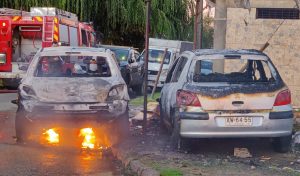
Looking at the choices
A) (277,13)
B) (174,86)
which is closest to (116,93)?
(174,86)

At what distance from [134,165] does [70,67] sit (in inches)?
150

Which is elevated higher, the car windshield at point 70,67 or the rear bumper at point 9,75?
the car windshield at point 70,67

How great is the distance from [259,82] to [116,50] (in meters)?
13.3

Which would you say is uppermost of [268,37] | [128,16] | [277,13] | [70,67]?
[277,13]

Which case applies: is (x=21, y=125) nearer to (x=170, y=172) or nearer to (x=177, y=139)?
(x=177, y=139)

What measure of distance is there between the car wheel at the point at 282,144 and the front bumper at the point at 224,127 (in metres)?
0.32

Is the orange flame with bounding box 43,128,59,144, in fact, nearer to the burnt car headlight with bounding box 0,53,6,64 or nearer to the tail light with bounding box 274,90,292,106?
the tail light with bounding box 274,90,292,106

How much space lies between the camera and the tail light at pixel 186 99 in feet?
27.2

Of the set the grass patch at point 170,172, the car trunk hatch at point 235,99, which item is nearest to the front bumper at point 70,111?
the car trunk hatch at point 235,99

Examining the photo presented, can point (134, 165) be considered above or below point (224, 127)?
below

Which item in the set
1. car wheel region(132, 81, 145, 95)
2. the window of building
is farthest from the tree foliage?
the window of building

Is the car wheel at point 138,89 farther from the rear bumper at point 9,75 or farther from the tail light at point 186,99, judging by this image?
the tail light at point 186,99

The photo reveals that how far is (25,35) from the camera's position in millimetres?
19781

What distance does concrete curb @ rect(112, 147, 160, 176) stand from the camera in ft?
24.0
